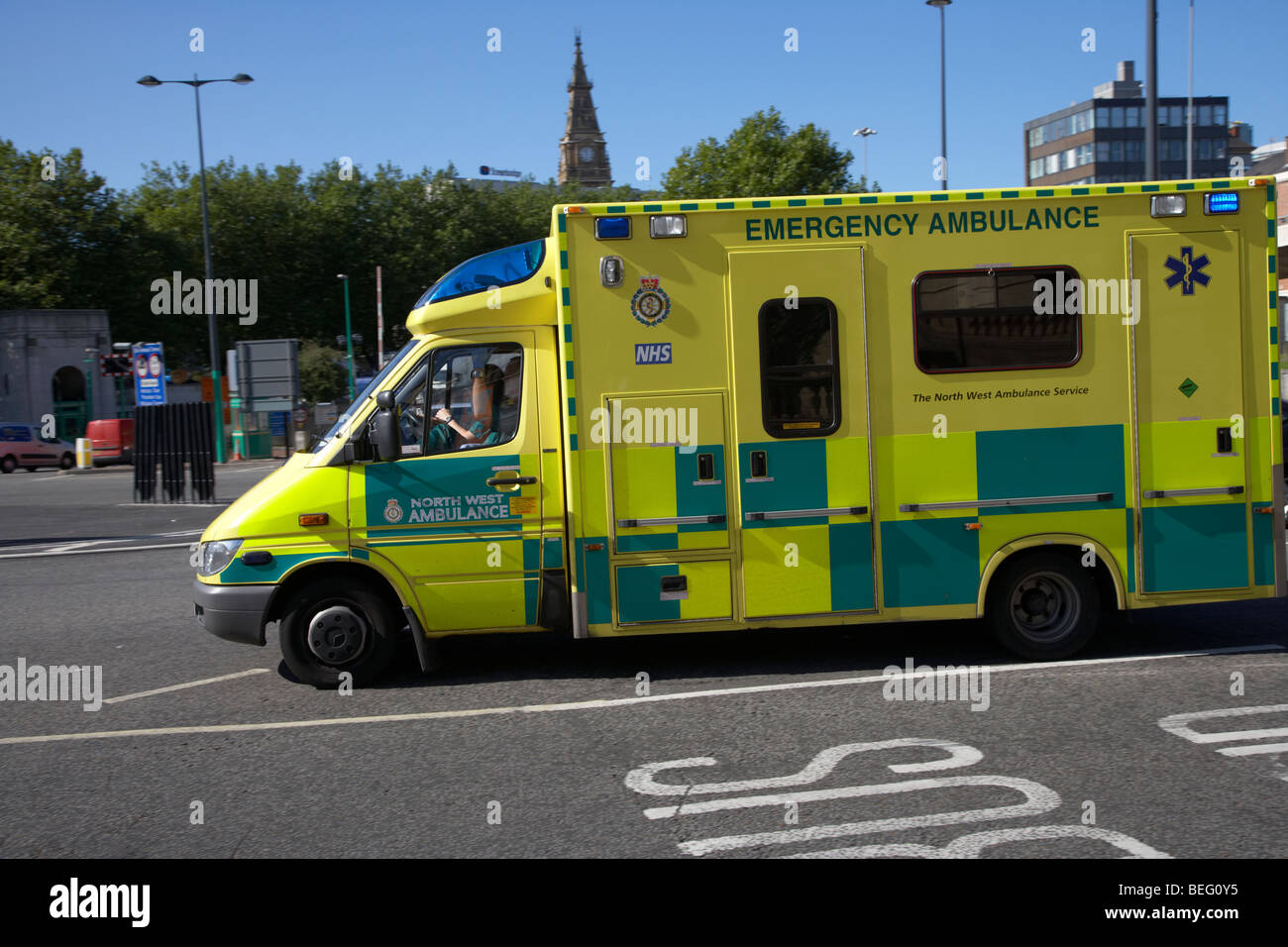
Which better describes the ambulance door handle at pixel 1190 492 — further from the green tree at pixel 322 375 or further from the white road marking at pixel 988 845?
the green tree at pixel 322 375

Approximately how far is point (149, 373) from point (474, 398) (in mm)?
27995

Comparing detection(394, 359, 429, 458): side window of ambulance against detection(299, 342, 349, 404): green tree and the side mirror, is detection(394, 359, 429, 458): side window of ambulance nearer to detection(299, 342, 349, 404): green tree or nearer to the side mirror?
the side mirror

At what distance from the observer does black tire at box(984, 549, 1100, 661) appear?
713 cm

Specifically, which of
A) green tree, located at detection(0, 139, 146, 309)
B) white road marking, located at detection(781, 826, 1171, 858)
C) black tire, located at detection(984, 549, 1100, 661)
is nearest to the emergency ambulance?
black tire, located at detection(984, 549, 1100, 661)

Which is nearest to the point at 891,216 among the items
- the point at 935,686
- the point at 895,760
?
the point at 935,686

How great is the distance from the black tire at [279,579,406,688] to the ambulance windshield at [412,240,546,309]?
6.09 feet

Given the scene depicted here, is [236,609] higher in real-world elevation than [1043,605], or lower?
higher

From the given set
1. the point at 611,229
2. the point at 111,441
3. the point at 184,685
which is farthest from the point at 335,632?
the point at 111,441

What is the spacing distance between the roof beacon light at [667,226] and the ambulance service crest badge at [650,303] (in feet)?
0.87

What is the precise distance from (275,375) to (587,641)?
1914 centimetres

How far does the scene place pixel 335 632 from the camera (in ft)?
23.1

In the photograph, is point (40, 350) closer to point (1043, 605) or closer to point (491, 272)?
point (491, 272)

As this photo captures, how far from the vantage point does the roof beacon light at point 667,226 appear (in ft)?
22.5
